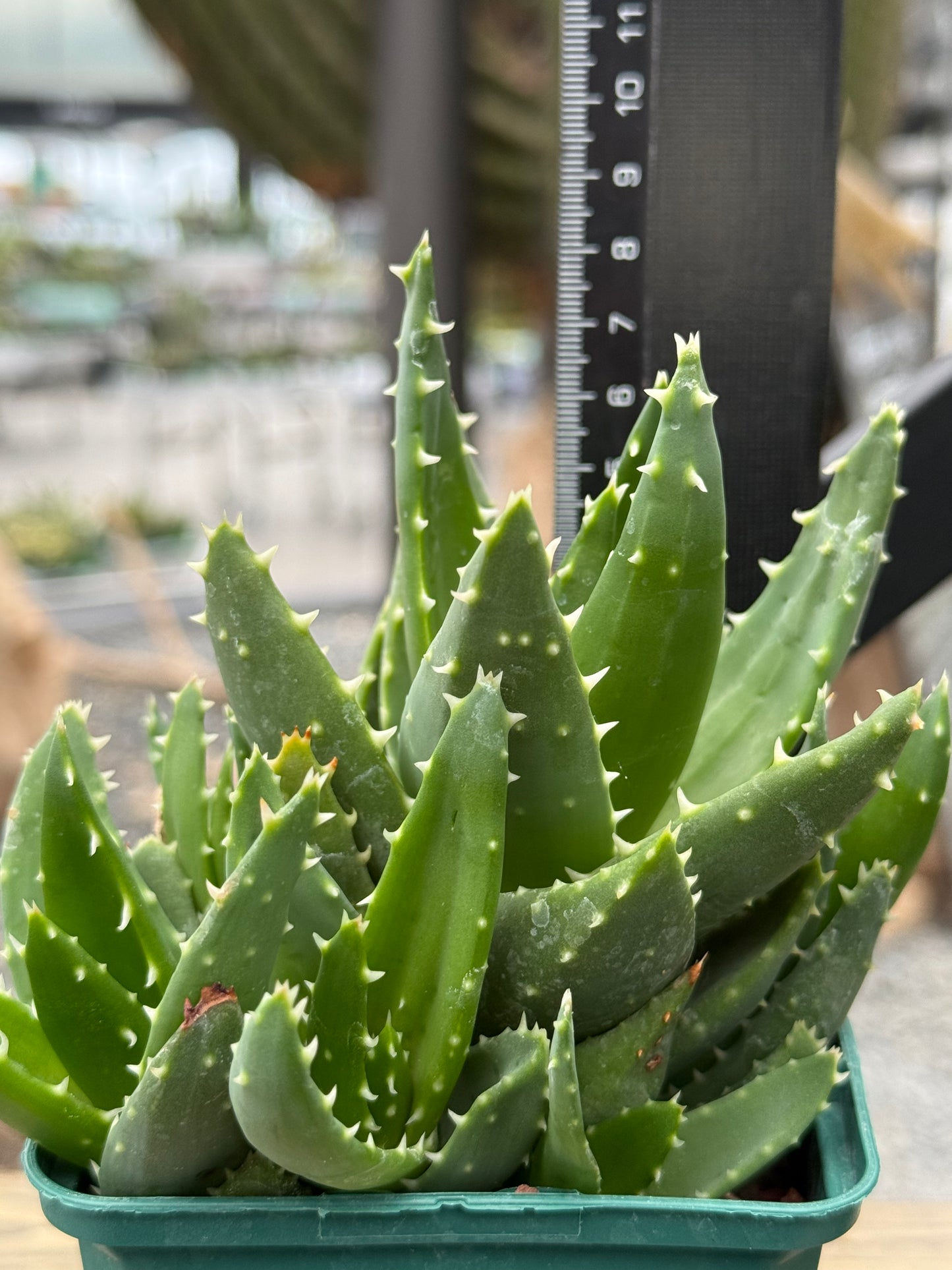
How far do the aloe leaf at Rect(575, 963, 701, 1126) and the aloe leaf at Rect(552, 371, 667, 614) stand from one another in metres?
0.11

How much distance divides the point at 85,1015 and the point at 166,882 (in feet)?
0.23

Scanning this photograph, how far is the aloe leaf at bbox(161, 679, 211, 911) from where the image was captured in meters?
0.42

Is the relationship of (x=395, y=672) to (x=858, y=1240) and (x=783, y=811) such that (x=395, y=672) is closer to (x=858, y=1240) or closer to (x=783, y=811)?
(x=783, y=811)

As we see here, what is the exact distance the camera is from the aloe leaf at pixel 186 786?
415 mm

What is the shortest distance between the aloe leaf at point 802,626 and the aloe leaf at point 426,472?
91 mm

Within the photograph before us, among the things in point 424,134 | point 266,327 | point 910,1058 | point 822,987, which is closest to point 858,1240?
point 822,987

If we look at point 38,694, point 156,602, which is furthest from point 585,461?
point 156,602

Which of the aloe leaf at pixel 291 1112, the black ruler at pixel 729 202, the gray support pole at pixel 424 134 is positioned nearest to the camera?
the aloe leaf at pixel 291 1112

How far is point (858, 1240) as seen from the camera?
1.59ft

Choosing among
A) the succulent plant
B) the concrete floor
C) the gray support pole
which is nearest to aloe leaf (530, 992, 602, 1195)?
the succulent plant

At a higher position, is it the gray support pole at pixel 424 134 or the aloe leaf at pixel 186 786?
the gray support pole at pixel 424 134

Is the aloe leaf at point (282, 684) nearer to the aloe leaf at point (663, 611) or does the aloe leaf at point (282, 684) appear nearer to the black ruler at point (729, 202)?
the aloe leaf at point (663, 611)

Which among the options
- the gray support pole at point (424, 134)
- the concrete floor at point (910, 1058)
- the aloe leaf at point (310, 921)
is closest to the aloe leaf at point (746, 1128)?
the aloe leaf at point (310, 921)

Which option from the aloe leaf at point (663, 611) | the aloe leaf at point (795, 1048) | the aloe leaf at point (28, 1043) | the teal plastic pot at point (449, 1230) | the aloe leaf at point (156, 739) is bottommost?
the teal plastic pot at point (449, 1230)
